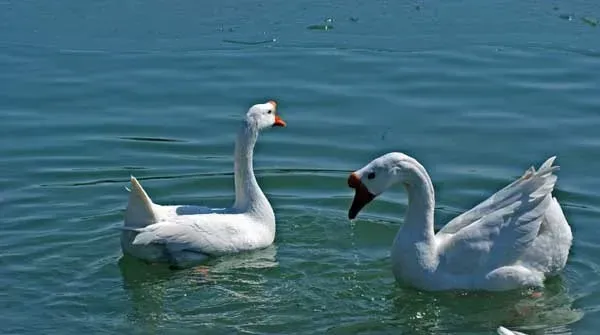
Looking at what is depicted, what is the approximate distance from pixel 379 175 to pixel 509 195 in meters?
1.11

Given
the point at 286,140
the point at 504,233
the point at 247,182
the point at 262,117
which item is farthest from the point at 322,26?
the point at 504,233

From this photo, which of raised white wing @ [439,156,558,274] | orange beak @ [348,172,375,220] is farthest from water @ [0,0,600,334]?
orange beak @ [348,172,375,220]

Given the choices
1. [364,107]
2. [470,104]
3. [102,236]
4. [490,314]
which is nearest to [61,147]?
[102,236]

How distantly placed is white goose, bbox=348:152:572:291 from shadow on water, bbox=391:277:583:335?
89mm

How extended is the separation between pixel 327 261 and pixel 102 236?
6.80ft

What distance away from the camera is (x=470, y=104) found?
1510 centimetres

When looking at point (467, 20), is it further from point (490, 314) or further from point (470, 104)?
point (490, 314)

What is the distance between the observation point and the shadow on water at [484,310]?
32.7 ft

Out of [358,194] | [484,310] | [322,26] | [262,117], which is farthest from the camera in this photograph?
[322,26]

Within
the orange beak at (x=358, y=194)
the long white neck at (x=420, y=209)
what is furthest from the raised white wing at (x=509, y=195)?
the orange beak at (x=358, y=194)

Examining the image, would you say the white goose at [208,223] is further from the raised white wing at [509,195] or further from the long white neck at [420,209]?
the raised white wing at [509,195]

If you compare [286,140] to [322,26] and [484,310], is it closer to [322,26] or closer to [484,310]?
[322,26]

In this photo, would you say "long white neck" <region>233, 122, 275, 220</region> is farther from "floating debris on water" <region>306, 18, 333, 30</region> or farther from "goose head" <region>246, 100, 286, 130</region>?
"floating debris on water" <region>306, 18, 333, 30</region>

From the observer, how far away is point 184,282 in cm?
1081
